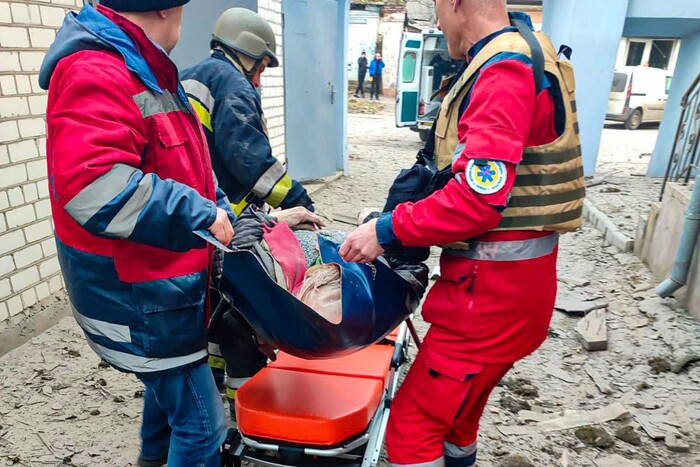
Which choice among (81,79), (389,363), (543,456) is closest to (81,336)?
(389,363)

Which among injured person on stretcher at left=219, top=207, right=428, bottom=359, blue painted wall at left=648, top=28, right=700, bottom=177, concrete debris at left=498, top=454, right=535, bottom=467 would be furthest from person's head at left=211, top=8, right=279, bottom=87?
blue painted wall at left=648, top=28, right=700, bottom=177

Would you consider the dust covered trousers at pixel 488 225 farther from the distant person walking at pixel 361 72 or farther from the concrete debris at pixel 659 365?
the distant person walking at pixel 361 72

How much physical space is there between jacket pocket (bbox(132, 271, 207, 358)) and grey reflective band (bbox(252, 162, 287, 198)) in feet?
3.32

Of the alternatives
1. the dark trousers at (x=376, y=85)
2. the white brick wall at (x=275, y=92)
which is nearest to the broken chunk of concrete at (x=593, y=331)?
the white brick wall at (x=275, y=92)

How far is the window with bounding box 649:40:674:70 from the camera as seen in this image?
23234 mm

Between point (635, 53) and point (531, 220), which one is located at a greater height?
point (635, 53)

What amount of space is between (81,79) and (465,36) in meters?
1.22

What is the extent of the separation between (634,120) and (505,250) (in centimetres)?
1719

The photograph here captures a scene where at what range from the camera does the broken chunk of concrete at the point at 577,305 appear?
453cm

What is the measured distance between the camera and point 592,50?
8594 millimetres

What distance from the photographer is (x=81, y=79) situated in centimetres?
145

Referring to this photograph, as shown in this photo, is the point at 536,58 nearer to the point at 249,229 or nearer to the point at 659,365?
the point at 249,229

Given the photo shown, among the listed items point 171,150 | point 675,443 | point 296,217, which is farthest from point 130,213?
point 675,443

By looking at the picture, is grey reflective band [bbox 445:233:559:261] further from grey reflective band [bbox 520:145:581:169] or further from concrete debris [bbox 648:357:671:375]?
concrete debris [bbox 648:357:671:375]
